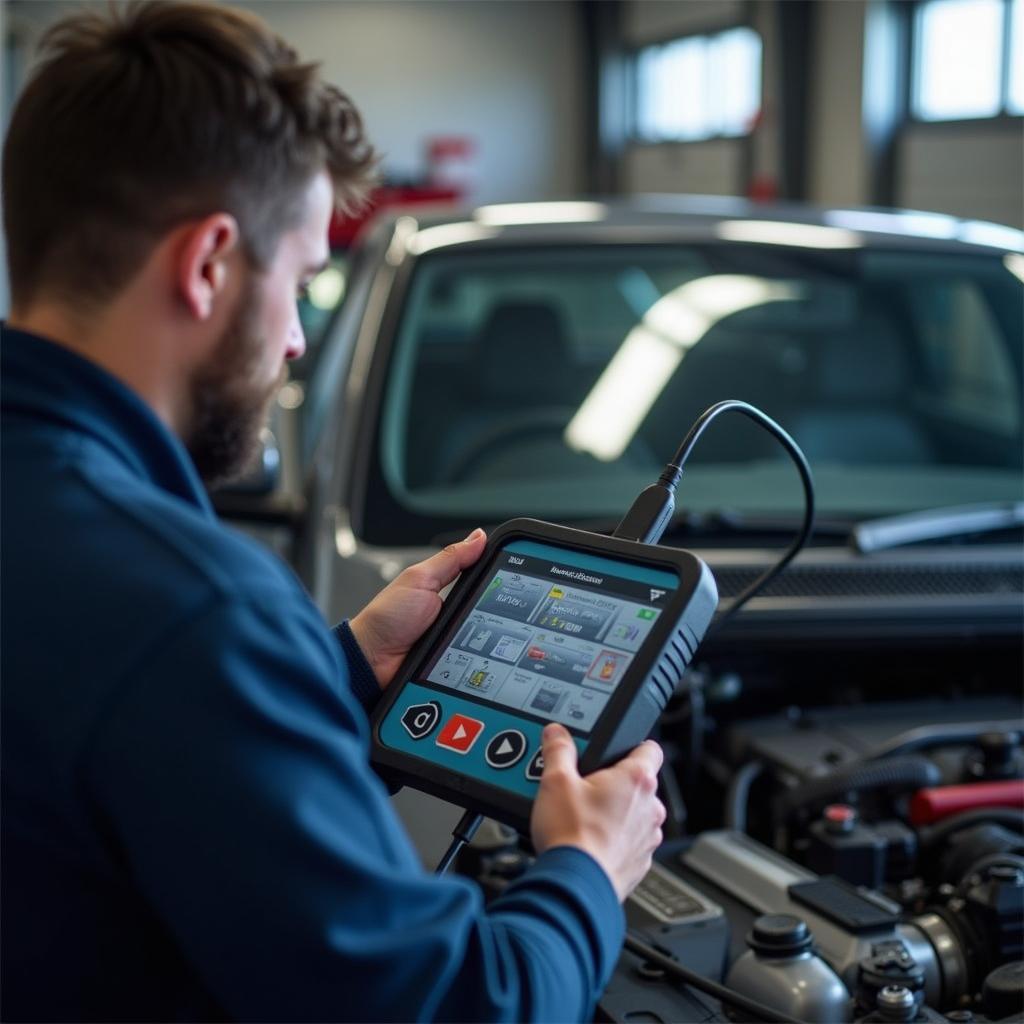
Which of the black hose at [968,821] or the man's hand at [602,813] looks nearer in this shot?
the man's hand at [602,813]

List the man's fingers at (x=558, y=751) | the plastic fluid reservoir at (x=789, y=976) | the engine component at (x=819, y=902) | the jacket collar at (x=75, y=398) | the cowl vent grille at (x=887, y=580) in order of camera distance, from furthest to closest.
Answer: the cowl vent grille at (x=887, y=580), the engine component at (x=819, y=902), the plastic fluid reservoir at (x=789, y=976), the man's fingers at (x=558, y=751), the jacket collar at (x=75, y=398)

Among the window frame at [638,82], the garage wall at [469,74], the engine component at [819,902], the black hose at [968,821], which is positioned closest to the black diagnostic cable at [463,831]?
the engine component at [819,902]

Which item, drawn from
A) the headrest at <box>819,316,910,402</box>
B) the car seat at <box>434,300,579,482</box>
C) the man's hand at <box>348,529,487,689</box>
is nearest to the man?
the man's hand at <box>348,529,487,689</box>

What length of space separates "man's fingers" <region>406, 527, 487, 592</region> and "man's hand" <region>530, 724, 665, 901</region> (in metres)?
0.33

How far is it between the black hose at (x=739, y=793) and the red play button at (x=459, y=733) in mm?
914

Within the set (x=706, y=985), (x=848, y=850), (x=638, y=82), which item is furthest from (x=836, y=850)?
(x=638, y=82)

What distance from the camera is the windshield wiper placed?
2.37 meters

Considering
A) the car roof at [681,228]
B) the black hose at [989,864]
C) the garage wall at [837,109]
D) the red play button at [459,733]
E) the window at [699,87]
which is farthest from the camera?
the window at [699,87]

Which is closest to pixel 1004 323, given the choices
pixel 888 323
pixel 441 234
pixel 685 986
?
pixel 888 323

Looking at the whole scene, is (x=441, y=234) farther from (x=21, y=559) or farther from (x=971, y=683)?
(x=21, y=559)

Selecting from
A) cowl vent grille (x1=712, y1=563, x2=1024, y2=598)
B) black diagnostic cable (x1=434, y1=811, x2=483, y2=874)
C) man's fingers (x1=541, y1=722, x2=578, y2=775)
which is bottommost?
cowl vent grille (x1=712, y1=563, x2=1024, y2=598)

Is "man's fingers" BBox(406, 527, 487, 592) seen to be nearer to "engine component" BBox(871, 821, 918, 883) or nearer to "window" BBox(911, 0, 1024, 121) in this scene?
"engine component" BBox(871, 821, 918, 883)

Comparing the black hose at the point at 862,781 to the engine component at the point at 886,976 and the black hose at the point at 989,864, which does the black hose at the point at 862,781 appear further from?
the engine component at the point at 886,976

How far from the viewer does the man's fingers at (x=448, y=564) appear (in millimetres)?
1439
